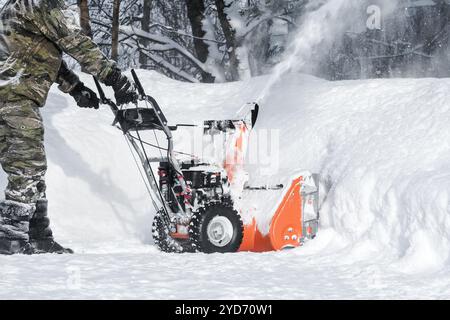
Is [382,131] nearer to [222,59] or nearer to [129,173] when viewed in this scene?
[129,173]

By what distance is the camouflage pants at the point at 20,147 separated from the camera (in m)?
5.25

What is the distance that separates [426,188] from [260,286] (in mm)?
1529

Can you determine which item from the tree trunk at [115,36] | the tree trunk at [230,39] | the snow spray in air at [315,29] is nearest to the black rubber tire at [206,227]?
the snow spray in air at [315,29]

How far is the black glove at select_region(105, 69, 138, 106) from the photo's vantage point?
5461 mm

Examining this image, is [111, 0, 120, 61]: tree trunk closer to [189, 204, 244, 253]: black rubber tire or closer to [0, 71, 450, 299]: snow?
[0, 71, 450, 299]: snow

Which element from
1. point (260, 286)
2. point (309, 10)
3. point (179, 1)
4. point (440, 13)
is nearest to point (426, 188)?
point (260, 286)

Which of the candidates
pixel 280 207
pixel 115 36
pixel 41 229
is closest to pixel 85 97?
pixel 41 229

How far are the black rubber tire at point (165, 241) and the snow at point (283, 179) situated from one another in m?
0.12

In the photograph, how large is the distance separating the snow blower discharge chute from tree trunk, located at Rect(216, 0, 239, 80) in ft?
31.1

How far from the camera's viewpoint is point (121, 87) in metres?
5.54

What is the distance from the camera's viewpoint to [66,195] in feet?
24.2

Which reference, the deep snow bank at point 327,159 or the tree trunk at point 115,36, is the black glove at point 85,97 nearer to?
the deep snow bank at point 327,159
